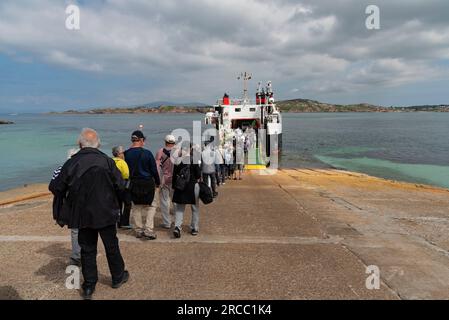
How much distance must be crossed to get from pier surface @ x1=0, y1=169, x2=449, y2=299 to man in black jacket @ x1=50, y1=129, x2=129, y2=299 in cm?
44

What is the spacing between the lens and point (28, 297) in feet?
12.7

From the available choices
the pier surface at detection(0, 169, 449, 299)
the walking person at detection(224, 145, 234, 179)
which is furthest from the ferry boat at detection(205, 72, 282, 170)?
the pier surface at detection(0, 169, 449, 299)

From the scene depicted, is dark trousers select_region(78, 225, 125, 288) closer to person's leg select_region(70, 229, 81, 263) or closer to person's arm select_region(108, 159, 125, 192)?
person's arm select_region(108, 159, 125, 192)

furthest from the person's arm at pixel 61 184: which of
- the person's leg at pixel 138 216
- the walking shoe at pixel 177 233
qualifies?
the walking shoe at pixel 177 233

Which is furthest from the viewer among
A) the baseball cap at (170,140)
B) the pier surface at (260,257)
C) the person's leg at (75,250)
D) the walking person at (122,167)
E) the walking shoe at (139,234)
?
the baseball cap at (170,140)

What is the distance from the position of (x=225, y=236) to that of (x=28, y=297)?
3076mm

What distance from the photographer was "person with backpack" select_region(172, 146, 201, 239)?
5855 mm

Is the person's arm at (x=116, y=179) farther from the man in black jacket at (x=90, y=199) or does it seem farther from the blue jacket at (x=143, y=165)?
the blue jacket at (x=143, y=165)

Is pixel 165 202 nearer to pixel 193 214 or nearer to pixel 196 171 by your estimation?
pixel 193 214

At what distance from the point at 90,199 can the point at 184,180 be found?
2.22 metres

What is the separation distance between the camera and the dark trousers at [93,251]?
152 inches
